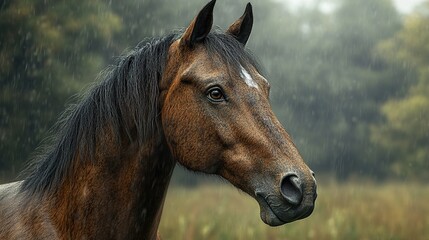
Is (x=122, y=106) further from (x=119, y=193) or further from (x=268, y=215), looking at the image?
(x=268, y=215)

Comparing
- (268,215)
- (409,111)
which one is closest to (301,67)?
(409,111)

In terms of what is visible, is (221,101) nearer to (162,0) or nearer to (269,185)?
(269,185)

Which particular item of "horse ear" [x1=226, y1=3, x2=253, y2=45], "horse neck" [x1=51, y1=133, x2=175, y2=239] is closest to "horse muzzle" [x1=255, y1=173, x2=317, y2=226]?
"horse neck" [x1=51, y1=133, x2=175, y2=239]

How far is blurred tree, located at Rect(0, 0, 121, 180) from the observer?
11.2 meters

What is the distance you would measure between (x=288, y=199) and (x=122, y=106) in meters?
0.97

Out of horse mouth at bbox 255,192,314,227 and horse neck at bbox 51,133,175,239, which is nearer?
horse mouth at bbox 255,192,314,227

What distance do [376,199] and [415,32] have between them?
45.4 feet

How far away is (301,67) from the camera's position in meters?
20.8

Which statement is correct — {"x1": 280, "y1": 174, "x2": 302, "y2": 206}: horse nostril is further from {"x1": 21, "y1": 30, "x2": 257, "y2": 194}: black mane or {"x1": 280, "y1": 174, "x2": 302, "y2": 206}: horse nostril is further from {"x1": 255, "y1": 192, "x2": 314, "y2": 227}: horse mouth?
{"x1": 21, "y1": 30, "x2": 257, "y2": 194}: black mane

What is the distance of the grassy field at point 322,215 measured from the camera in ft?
29.1

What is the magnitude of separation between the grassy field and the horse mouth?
19.8ft

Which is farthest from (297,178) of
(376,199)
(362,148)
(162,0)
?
(362,148)

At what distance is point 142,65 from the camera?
9.39ft

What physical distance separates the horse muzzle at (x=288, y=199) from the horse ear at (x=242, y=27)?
3.19 feet
